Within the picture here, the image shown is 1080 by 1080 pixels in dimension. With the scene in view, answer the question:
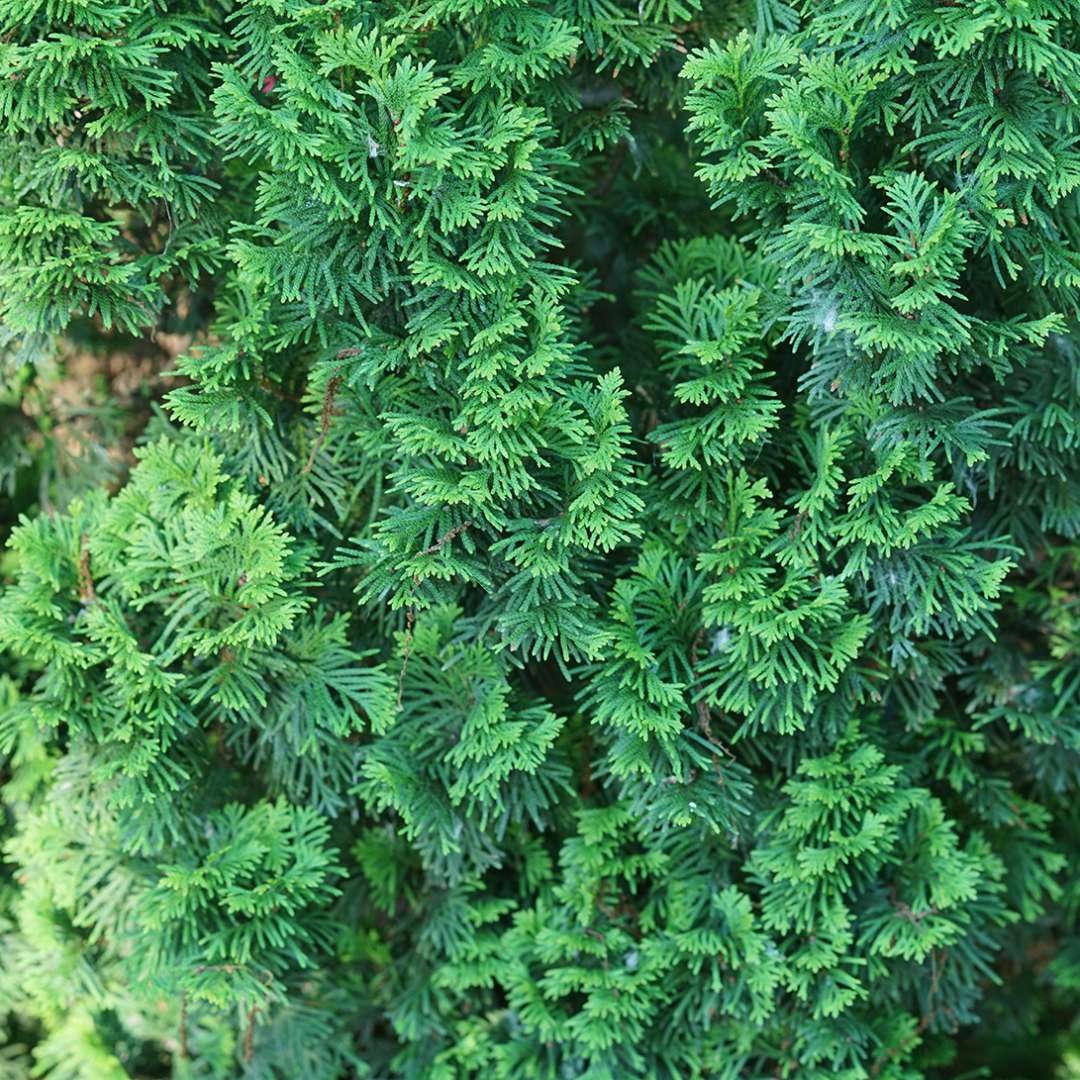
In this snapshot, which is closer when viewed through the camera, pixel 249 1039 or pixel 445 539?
pixel 445 539

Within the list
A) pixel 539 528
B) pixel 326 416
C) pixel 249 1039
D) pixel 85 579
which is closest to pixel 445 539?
pixel 539 528

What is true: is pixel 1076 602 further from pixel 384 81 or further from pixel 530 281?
pixel 384 81

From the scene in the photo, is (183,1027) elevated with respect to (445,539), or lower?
lower

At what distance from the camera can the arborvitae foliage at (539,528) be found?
1225mm

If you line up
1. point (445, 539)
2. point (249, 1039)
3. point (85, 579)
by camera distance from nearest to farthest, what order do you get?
1. point (445, 539)
2. point (85, 579)
3. point (249, 1039)

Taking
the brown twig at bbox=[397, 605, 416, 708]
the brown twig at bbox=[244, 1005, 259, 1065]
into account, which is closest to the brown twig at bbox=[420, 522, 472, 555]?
the brown twig at bbox=[397, 605, 416, 708]

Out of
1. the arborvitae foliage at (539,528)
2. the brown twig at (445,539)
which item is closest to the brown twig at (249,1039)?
the arborvitae foliage at (539,528)

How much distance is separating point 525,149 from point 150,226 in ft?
1.81

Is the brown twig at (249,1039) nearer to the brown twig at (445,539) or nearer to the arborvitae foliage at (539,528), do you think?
the arborvitae foliage at (539,528)

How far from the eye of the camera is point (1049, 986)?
2.00 m

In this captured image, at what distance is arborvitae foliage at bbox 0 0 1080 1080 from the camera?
1.22 m

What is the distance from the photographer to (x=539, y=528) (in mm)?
1325

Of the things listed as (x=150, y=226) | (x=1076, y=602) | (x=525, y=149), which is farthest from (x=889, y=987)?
(x=150, y=226)

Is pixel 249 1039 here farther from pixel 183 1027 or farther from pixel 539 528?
pixel 539 528
